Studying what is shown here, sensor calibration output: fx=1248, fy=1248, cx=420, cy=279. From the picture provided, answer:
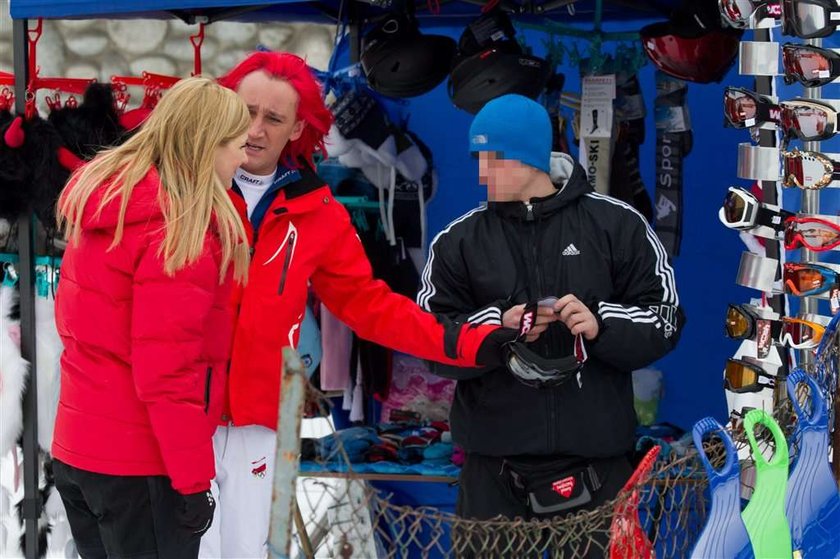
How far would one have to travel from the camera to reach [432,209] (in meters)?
4.95

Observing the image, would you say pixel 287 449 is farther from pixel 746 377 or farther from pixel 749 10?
pixel 749 10

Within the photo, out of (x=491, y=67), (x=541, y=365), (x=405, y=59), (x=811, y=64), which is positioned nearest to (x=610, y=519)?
(x=541, y=365)

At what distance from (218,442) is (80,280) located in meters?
0.77

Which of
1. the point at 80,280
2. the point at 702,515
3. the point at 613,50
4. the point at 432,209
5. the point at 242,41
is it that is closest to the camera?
the point at 80,280

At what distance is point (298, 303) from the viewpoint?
3.31m

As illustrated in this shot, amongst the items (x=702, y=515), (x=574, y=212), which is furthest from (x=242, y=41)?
(x=702, y=515)

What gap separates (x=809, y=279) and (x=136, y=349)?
166 centimetres

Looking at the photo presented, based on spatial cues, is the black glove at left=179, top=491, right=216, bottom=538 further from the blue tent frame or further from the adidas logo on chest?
the blue tent frame

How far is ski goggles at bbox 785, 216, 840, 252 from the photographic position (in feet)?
10.2

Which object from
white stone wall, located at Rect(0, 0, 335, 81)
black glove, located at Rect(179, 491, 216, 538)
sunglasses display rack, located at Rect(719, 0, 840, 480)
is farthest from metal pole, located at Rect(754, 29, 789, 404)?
white stone wall, located at Rect(0, 0, 335, 81)

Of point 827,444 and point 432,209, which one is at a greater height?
point 432,209

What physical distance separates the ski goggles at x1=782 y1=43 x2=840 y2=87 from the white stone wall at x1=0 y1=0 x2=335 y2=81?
687cm

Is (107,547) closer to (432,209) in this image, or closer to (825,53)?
(825,53)

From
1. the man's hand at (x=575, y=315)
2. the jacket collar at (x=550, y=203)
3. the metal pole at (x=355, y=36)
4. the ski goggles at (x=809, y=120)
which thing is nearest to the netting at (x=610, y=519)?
the man's hand at (x=575, y=315)
